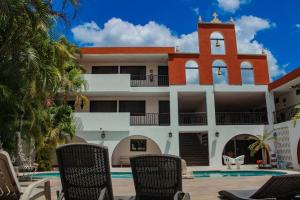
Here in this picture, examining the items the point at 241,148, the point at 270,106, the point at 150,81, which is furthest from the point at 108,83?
the point at 241,148

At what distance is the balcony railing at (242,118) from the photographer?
22719 mm

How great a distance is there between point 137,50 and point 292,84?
1050 cm

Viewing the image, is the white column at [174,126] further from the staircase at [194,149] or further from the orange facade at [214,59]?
the staircase at [194,149]

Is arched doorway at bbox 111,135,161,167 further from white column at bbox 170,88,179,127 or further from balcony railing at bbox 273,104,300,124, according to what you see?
balcony railing at bbox 273,104,300,124

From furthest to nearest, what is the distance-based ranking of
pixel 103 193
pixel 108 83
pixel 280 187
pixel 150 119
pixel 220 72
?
pixel 150 119
pixel 220 72
pixel 108 83
pixel 280 187
pixel 103 193

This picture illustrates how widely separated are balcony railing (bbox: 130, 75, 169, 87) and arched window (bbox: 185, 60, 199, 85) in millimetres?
1813

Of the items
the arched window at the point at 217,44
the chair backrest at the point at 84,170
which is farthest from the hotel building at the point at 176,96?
the chair backrest at the point at 84,170

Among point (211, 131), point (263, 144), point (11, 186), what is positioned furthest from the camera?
point (211, 131)

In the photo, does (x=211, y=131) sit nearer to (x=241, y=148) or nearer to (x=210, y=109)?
(x=210, y=109)

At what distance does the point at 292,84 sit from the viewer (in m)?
20.0

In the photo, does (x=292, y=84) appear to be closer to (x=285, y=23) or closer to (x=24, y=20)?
(x=285, y=23)

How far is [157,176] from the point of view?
3.90 metres

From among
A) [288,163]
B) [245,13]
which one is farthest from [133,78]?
[288,163]

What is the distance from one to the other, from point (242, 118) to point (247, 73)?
415 cm
